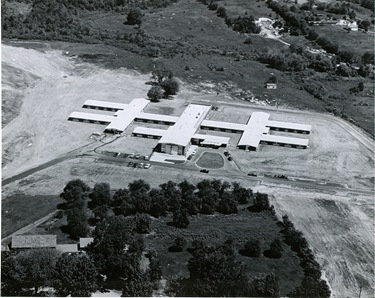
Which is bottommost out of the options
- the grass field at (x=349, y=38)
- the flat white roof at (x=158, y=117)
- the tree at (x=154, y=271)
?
the grass field at (x=349, y=38)

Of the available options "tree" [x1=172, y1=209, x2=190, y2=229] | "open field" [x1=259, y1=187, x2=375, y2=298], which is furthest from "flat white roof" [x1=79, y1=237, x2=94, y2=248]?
"open field" [x1=259, y1=187, x2=375, y2=298]

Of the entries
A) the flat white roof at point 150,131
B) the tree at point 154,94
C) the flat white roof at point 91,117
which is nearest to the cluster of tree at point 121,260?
the flat white roof at point 150,131

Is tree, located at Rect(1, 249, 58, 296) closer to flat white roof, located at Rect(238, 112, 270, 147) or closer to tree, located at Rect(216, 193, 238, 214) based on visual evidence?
tree, located at Rect(216, 193, 238, 214)

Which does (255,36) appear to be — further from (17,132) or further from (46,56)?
(17,132)

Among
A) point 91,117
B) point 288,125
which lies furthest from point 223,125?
point 91,117

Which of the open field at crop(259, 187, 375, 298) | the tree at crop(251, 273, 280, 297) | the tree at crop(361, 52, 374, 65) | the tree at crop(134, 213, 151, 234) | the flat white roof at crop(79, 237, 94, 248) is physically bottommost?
the tree at crop(361, 52, 374, 65)

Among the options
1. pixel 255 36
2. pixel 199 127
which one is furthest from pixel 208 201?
pixel 255 36

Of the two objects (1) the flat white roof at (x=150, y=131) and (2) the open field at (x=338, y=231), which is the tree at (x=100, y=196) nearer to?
(2) the open field at (x=338, y=231)
